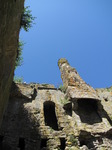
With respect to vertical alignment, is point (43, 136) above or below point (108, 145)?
above

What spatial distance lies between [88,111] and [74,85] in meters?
2.76

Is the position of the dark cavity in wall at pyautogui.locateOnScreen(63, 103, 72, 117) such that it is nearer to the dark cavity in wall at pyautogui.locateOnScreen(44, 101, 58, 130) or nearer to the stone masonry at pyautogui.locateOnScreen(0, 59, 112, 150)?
the stone masonry at pyautogui.locateOnScreen(0, 59, 112, 150)

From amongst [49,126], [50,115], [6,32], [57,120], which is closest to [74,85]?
[50,115]

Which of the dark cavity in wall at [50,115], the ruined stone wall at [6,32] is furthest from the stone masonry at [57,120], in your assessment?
the ruined stone wall at [6,32]

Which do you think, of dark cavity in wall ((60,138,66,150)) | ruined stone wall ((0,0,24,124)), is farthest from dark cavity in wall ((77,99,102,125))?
ruined stone wall ((0,0,24,124))

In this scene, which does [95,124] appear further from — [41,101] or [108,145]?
[41,101]

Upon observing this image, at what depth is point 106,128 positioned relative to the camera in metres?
11.0

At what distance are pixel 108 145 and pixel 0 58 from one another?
8.81 meters

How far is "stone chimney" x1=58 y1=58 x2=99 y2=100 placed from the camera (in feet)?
44.1

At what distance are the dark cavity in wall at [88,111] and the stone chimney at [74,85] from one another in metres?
0.74

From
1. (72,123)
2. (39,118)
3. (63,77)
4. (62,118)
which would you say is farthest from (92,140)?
(63,77)

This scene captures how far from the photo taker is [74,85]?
14.8 m

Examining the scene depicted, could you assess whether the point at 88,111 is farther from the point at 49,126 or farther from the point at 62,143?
the point at 62,143

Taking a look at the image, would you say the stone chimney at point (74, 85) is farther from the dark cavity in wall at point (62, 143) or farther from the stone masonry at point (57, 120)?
the dark cavity in wall at point (62, 143)
